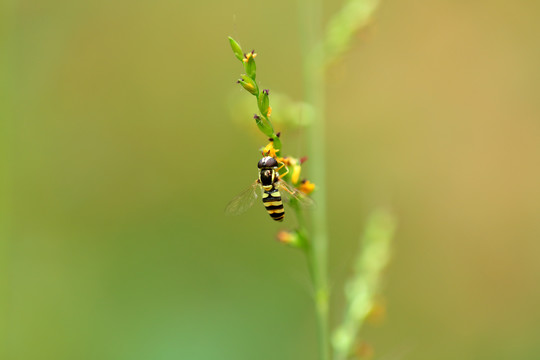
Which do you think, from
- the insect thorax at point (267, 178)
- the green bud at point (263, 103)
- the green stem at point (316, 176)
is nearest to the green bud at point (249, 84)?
the green bud at point (263, 103)

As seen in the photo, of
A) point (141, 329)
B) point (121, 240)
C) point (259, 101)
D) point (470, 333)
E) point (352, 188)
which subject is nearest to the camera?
point (259, 101)

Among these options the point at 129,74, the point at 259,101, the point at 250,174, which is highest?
the point at 129,74

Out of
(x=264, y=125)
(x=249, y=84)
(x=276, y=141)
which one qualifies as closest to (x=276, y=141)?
(x=276, y=141)

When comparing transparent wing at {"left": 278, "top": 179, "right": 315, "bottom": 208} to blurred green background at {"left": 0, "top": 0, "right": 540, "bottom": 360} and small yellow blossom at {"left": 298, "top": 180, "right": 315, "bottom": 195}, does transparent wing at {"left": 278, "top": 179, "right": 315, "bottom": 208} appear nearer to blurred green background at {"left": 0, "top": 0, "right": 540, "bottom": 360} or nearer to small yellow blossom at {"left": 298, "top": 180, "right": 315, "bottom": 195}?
small yellow blossom at {"left": 298, "top": 180, "right": 315, "bottom": 195}

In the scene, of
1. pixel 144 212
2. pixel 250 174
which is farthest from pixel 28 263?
pixel 250 174

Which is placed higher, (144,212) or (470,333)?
(144,212)

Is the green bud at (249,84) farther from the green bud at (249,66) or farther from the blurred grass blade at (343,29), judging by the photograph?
the blurred grass blade at (343,29)

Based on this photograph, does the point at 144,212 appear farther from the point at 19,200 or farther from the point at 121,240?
the point at 19,200
